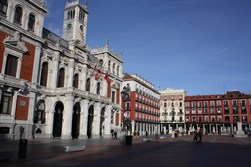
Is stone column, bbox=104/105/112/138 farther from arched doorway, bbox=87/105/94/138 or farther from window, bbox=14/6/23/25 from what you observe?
window, bbox=14/6/23/25

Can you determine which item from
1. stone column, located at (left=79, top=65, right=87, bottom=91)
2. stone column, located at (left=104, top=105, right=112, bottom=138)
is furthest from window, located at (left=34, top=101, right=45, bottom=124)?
stone column, located at (left=104, top=105, right=112, bottom=138)

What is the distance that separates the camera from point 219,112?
9062 cm

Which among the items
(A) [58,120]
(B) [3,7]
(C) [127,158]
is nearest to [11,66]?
(B) [3,7]

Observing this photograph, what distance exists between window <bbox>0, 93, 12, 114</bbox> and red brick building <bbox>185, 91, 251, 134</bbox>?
257 ft

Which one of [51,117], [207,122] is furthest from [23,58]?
[207,122]

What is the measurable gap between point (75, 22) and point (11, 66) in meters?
22.2

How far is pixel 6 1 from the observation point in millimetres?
27000

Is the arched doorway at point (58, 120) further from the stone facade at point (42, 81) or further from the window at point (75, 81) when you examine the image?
the window at point (75, 81)

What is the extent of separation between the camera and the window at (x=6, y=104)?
2548 cm

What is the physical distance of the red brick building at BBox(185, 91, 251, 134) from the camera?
86.1 metres

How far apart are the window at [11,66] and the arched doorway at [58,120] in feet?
30.7

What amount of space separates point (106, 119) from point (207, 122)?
2385 inches

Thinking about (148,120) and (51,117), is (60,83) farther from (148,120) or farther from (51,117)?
(148,120)

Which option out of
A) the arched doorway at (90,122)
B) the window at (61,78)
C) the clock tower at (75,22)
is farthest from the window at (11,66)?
the clock tower at (75,22)
